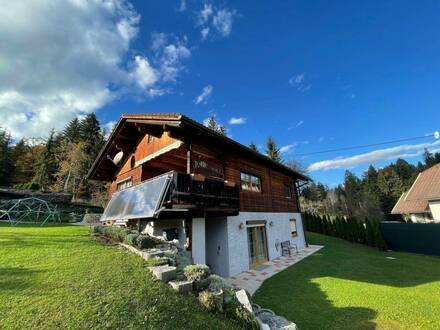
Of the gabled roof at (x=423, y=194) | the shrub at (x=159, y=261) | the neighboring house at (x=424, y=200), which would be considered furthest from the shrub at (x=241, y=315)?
the gabled roof at (x=423, y=194)

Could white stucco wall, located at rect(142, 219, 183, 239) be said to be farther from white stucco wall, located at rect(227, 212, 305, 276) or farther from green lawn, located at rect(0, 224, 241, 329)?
green lawn, located at rect(0, 224, 241, 329)

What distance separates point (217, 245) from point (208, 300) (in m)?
5.82

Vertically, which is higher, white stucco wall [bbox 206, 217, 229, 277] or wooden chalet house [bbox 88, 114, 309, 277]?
wooden chalet house [bbox 88, 114, 309, 277]

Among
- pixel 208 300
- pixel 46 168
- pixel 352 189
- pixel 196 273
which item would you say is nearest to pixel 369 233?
pixel 196 273

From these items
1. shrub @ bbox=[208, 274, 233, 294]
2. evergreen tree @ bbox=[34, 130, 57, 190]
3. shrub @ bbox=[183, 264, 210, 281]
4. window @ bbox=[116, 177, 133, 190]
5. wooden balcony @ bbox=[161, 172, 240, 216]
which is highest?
evergreen tree @ bbox=[34, 130, 57, 190]

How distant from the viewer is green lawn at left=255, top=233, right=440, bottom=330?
5344 mm

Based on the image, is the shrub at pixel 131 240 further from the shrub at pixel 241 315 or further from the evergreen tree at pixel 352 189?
the evergreen tree at pixel 352 189

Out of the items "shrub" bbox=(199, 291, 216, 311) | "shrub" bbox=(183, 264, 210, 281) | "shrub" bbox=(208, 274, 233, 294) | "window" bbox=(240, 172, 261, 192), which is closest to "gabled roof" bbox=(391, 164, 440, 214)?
"window" bbox=(240, 172, 261, 192)

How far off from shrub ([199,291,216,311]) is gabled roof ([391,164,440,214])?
23.2m

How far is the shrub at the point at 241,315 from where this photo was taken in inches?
162

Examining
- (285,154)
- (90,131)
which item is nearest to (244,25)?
(285,154)

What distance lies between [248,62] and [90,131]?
3401cm

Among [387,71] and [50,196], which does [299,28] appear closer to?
[387,71]

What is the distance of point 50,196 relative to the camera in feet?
67.4
